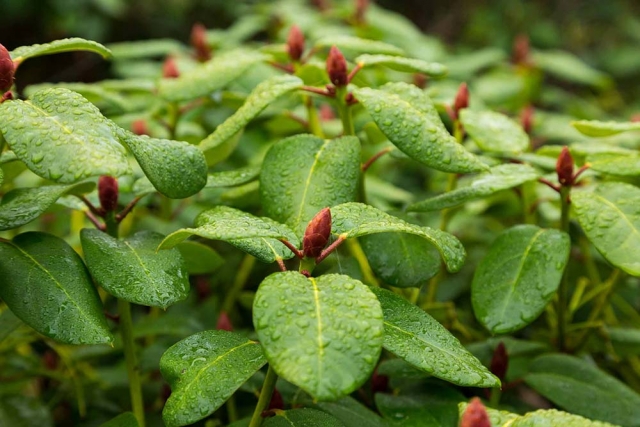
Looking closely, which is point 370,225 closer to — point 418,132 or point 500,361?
point 418,132

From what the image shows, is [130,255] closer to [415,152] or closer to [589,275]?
[415,152]

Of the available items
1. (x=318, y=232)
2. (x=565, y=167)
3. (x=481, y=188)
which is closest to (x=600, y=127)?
(x=565, y=167)

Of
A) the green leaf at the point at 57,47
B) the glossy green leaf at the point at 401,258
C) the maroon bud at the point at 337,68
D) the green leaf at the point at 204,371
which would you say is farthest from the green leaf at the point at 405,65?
the green leaf at the point at 204,371

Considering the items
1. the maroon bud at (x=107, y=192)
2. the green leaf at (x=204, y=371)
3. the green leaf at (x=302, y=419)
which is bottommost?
the green leaf at (x=302, y=419)

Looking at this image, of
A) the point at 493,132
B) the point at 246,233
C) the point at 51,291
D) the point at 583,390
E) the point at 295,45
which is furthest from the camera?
the point at 295,45

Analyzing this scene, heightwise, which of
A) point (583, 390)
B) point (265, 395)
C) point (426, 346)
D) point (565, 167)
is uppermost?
point (565, 167)

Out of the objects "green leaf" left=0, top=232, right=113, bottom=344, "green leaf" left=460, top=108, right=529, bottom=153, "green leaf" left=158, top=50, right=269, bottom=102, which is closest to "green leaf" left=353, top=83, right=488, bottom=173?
"green leaf" left=460, top=108, right=529, bottom=153

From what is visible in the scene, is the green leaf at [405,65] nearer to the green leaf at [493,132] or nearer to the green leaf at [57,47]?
the green leaf at [493,132]
